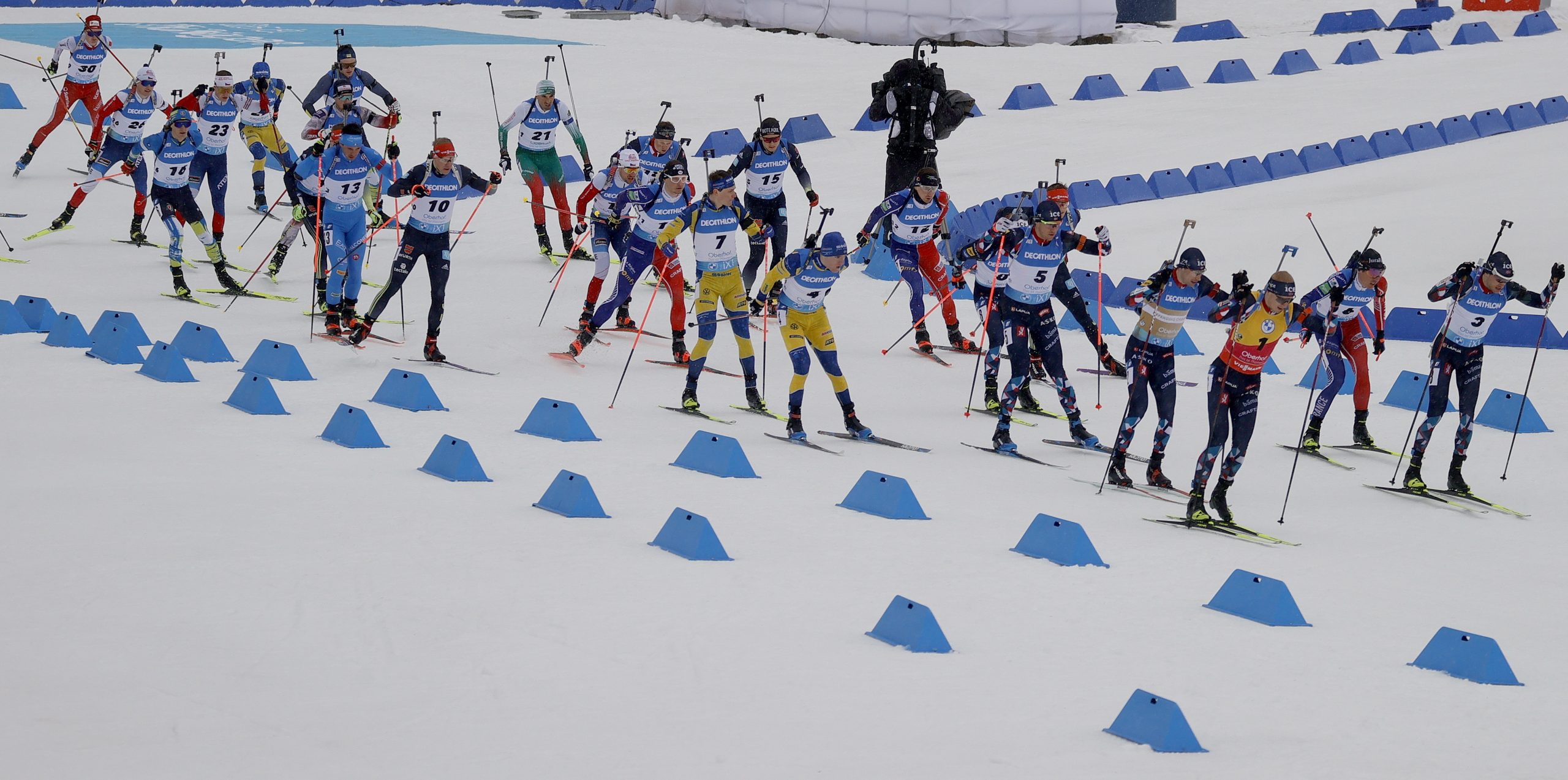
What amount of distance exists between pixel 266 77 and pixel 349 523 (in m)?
10.4

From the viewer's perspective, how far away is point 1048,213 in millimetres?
11578

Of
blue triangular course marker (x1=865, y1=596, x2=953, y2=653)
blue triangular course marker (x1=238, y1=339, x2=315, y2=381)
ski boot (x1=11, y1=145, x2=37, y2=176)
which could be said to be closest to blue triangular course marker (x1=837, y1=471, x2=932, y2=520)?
blue triangular course marker (x1=865, y1=596, x2=953, y2=653)

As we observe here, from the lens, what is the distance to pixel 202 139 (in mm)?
15375

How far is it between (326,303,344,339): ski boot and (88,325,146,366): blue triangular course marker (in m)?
1.62

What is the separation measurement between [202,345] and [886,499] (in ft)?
19.8

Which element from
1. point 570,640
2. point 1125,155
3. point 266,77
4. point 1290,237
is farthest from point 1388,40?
point 570,640

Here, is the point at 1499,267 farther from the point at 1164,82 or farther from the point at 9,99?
the point at 9,99

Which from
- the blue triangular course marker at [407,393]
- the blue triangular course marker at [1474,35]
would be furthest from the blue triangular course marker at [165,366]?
the blue triangular course marker at [1474,35]

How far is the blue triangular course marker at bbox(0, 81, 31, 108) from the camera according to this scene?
21828 millimetres

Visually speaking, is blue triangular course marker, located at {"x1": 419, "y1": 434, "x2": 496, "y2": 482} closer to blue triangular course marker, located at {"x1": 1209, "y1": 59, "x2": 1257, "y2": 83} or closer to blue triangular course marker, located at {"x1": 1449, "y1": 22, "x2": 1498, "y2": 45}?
blue triangular course marker, located at {"x1": 1209, "y1": 59, "x2": 1257, "y2": 83}

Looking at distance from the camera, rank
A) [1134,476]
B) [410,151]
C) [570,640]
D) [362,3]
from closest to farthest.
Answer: [570,640]
[1134,476]
[410,151]
[362,3]

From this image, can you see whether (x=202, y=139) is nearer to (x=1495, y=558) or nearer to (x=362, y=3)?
(x=1495, y=558)

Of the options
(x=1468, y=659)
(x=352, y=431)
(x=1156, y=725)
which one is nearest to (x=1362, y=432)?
(x=1468, y=659)

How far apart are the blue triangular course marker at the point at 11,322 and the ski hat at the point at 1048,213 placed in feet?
27.0
